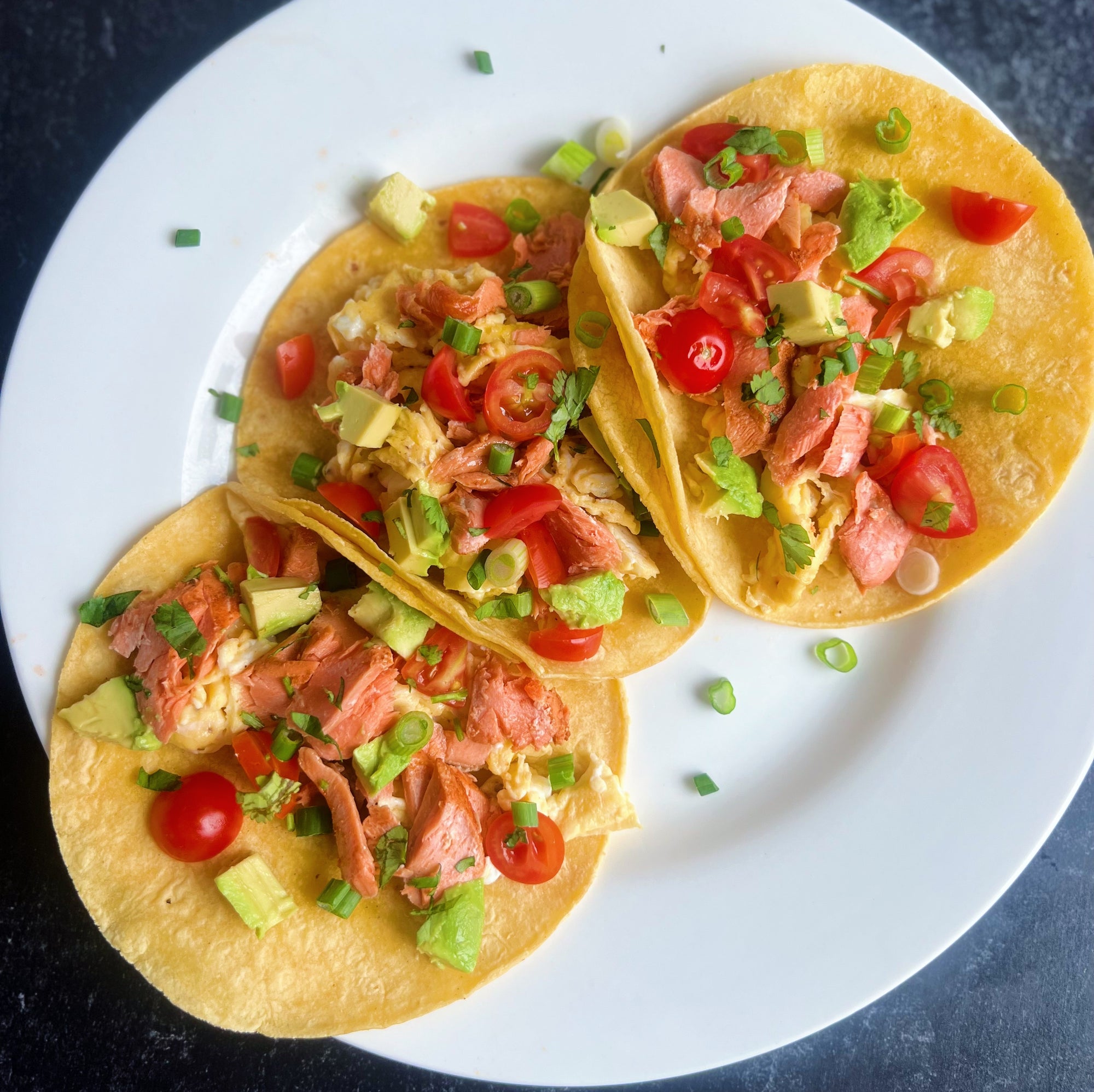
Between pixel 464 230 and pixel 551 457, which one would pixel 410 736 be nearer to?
pixel 551 457

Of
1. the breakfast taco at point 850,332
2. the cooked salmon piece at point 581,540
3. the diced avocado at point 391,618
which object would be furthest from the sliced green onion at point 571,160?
the diced avocado at point 391,618

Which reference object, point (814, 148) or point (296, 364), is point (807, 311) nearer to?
point (814, 148)

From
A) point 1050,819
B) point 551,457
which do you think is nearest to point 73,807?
point 551,457

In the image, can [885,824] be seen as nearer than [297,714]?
No

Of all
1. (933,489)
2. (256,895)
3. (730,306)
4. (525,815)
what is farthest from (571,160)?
(256,895)

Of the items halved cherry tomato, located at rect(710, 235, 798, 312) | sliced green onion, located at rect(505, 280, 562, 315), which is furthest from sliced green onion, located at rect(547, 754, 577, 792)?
halved cherry tomato, located at rect(710, 235, 798, 312)

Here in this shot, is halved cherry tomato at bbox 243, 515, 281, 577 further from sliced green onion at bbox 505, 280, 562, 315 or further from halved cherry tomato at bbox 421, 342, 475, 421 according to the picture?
sliced green onion at bbox 505, 280, 562, 315
